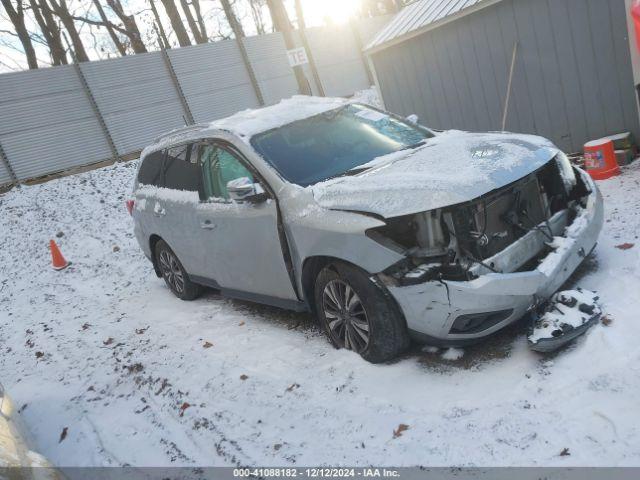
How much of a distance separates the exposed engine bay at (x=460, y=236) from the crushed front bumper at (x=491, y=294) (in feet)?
0.17

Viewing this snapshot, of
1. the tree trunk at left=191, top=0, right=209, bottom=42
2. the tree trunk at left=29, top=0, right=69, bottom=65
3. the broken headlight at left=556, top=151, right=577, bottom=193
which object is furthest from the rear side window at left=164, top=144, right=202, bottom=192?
the tree trunk at left=191, top=0, right=209, bottom=42

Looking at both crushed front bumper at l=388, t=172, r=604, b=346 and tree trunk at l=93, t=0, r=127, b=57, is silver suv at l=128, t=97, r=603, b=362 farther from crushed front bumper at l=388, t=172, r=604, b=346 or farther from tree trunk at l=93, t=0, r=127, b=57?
tree trunk at l=93, t=0, r=127, b=57

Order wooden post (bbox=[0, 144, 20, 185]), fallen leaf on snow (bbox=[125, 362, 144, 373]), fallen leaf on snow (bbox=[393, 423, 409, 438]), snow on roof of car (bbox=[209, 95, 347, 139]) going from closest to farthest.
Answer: fallen leaf on snow (bbox=[393, 423, 409, 438]), snow on roof of car (bbox=[209, 95, 347, 139]), fallen leaf on snow (bbox=[125, 362, 144, 373]), wooden post (bbox=[0, 144, 20, 185])

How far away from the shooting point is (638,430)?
2.53 metres

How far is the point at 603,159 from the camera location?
6551 millimetres

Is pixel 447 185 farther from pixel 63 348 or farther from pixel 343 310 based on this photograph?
pixel 63 348

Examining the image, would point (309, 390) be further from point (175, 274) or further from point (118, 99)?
point (118, 99)

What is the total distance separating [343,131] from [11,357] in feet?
14.6

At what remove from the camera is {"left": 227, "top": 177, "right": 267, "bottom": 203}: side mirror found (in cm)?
405

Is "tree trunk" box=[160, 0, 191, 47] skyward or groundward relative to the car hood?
skyward

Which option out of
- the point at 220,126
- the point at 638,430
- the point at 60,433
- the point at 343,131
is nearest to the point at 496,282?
the point at 638,430

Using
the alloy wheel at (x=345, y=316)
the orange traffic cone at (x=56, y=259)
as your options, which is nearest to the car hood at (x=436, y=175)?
the alloy wheel at (x=345, y=316)

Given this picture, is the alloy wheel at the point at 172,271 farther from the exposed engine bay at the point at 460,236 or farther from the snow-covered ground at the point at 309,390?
the exposed engine bay at the point at 460,236

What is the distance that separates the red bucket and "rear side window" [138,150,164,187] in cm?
513
